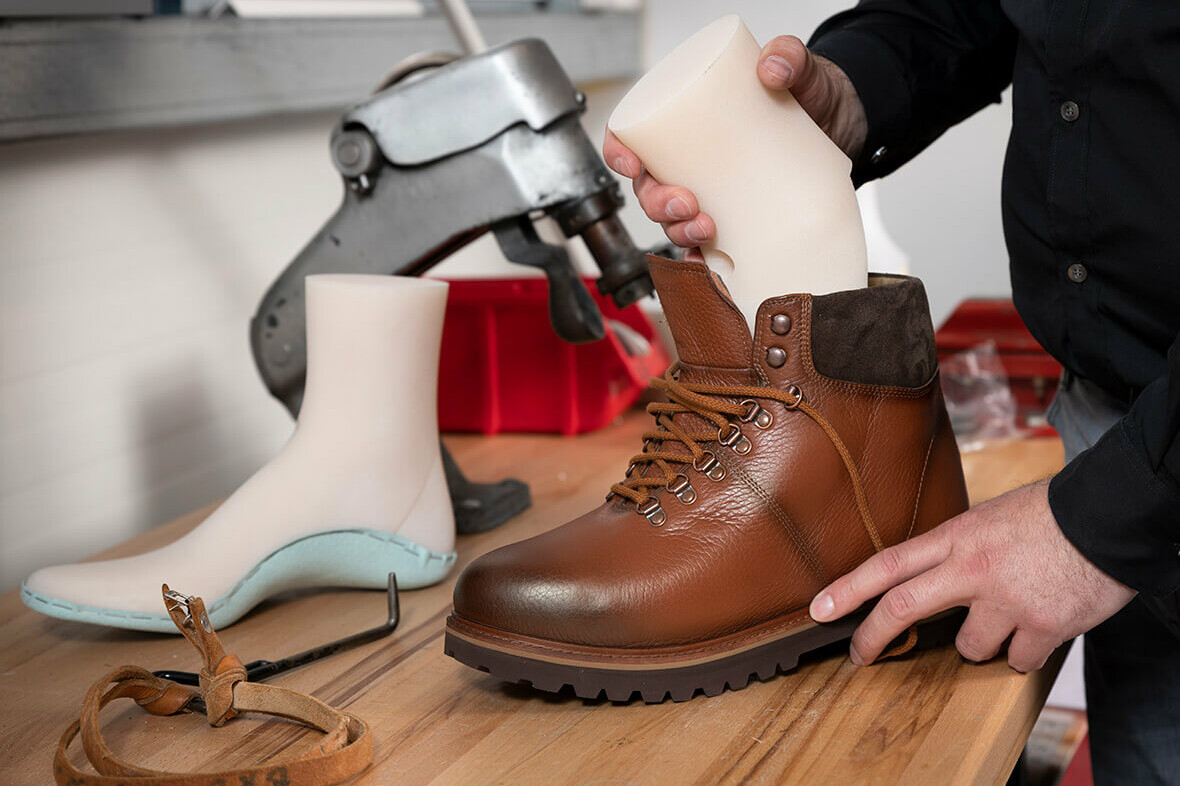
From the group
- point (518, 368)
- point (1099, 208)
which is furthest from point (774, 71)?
point (518, 368)

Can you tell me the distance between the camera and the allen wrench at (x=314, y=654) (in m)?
0.72

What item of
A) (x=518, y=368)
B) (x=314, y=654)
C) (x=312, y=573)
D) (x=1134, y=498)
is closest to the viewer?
(x=1134, y=498)

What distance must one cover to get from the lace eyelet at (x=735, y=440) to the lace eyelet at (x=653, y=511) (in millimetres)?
56

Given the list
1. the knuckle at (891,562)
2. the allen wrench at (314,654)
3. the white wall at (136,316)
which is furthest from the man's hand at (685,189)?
the white wall at (136,316)

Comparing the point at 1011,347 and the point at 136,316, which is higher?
the point at 136,316

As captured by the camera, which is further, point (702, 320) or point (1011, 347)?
point (1011, 347)

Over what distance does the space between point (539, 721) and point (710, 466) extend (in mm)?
183

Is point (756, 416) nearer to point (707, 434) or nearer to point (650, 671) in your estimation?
point (707, 434)

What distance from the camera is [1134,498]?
2.11 ft

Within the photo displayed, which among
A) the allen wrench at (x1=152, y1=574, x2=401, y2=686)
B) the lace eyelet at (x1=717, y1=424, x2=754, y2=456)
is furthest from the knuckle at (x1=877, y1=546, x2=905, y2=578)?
the allen wrench at (x1=152, y1=574, x2=401, y2=686)

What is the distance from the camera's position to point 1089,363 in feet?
2.82

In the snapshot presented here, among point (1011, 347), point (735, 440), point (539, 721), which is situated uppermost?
point (735, 440)

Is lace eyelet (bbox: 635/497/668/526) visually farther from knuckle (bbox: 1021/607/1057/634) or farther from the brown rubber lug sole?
knuckle (bbox: 1021/607/1057/634)

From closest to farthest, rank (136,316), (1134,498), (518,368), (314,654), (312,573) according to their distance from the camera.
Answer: (1134,498) → (314,654) → (312,573) → (136,316) → (518,368)
